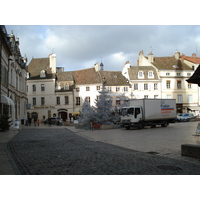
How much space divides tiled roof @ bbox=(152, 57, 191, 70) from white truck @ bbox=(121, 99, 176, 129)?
102 feet

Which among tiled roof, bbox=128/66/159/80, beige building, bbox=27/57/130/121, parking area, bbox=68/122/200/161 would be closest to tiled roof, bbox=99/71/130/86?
beige building, bbox=27/57/130/121

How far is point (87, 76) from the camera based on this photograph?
202 ft

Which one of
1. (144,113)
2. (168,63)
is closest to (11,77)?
(144,113)

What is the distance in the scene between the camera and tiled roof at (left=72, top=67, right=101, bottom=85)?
5980cm

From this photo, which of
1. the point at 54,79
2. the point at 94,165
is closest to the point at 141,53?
the point at 54,79

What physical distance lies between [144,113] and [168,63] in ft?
119

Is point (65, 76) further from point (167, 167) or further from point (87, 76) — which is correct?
point (167, 167)

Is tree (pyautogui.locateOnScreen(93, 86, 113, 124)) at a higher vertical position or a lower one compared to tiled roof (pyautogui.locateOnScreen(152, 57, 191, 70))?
lower

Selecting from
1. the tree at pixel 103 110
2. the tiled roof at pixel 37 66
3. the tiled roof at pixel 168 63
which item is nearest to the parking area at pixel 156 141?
the tree at pixel 103 110

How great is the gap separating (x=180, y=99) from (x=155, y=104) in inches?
1265

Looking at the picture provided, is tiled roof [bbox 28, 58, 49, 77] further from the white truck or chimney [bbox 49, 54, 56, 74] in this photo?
the white truck

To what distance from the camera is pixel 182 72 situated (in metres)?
59.6

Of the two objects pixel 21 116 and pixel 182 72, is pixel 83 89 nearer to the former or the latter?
pixel 21 116

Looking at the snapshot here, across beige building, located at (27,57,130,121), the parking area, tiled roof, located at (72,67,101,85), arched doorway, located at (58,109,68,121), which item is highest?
tiled roof, located at (72,67,101,85)
